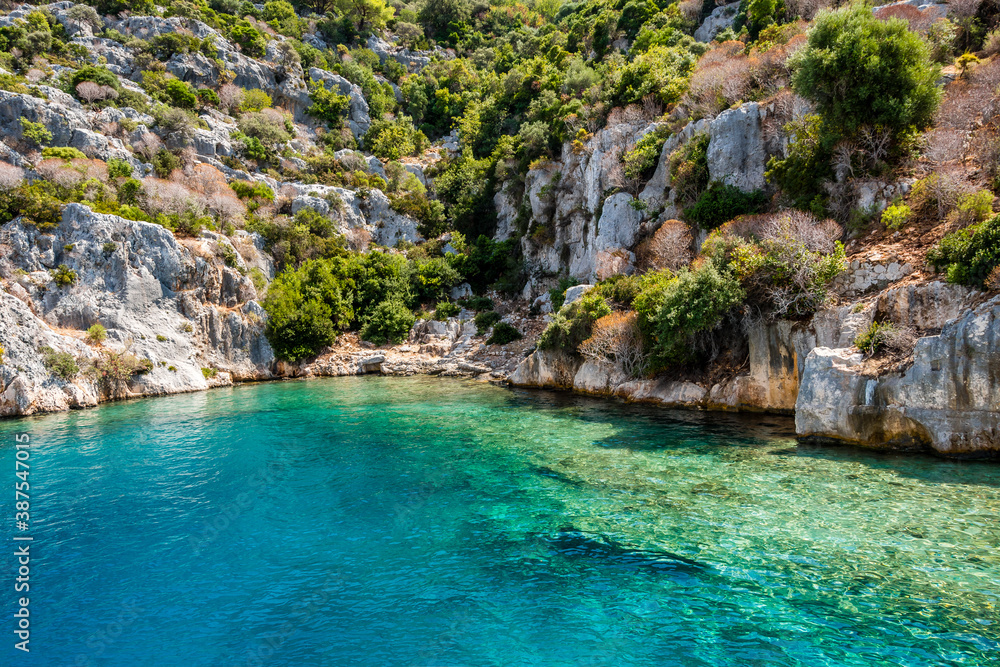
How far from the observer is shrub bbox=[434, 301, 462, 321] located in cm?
4050

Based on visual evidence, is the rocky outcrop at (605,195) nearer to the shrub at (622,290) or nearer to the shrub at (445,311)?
the shrub at (622,290)

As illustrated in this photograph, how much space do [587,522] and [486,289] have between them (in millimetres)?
35914

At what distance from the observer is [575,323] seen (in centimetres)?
2636

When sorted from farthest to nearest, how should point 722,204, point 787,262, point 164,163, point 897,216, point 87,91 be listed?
point 87,91
point 164,163
point 722,204
point 787,262
point 897,216

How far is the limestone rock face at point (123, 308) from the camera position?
25.2 m

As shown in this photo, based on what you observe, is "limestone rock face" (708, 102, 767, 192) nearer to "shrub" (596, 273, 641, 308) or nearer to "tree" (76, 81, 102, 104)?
"shrub" (596, 273, 641, 308)

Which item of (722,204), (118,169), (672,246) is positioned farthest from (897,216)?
(118,169)

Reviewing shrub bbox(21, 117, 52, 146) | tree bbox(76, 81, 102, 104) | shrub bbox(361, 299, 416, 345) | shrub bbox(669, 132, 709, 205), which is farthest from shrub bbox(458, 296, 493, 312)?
tree bbox(76, 81, 102, 104)

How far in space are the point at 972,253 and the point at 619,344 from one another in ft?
42.3

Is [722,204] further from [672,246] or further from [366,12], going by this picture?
[366,12]

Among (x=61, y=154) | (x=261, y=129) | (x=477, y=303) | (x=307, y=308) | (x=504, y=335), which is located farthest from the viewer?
(x=261, y=129)

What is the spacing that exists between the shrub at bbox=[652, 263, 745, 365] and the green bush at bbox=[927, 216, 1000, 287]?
5.93m

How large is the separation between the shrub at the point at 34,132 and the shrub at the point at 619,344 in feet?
145

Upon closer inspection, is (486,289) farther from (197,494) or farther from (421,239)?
(197,494)
